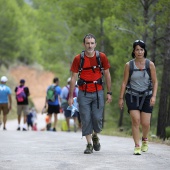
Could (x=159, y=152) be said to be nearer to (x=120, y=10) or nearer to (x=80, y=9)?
(x=120, y=10)

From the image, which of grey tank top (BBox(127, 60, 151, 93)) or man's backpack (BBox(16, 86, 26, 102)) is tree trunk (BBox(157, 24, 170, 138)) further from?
grey tank top (BBox(127, 60, 151, 93))

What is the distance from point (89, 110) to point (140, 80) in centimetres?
102

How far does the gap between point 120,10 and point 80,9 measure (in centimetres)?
617

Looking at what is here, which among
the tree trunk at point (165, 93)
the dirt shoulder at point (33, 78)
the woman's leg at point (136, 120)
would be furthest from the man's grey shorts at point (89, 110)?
the dirt shoulder at point (33, 78)

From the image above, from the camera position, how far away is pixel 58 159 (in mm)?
9219

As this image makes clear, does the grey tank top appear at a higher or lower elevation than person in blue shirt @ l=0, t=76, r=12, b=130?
higher

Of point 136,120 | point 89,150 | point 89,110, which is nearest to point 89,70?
point 89,110

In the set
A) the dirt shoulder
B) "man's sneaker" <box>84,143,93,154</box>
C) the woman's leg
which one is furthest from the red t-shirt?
the dirt shoulder

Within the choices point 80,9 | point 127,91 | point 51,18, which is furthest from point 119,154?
point 51,18

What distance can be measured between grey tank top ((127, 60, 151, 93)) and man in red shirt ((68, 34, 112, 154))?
477mm

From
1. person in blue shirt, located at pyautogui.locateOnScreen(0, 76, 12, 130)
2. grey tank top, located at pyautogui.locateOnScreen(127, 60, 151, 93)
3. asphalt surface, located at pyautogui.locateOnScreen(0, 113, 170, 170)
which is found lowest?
asphalt surface, located at pyautogui.locateOnScreen(0, 113, 170, 170)

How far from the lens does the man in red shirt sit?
33.2 feet

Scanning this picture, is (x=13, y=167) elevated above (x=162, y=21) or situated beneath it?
situated beneath

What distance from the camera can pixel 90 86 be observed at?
401 inches
